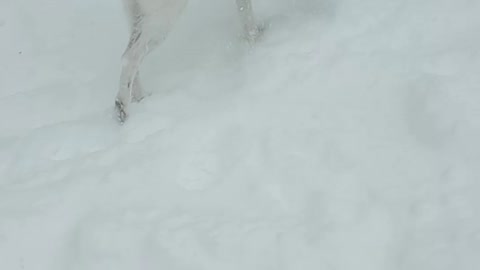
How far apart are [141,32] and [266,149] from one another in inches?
31.0

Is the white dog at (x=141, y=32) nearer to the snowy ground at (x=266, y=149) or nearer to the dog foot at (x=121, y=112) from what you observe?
the dog foot at (x=121, y=112)

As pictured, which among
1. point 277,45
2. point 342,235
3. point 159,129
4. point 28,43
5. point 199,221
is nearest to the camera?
point 342,235

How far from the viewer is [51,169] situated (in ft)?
9.80

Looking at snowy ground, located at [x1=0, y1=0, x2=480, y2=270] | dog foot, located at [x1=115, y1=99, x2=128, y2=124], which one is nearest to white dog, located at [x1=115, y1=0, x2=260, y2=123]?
dog foot, located at [x1=115, y1=99, x2=128, y2=124]

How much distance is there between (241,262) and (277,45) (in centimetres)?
140

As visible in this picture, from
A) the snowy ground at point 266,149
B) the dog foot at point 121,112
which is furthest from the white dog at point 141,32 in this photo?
the snowy ground at point 266,149

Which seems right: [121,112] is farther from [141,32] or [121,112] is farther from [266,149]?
[266,149]

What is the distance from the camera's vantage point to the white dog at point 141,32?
307 cm

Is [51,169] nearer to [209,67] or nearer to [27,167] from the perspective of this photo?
[27,167]

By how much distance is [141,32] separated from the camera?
313cm

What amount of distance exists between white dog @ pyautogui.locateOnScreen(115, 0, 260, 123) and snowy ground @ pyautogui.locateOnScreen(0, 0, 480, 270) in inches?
4.4

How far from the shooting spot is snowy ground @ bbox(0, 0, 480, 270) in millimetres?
2410

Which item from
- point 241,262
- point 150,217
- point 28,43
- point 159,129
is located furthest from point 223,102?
point 28,43

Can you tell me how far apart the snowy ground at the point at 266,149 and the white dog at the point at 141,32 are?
0.11 m
